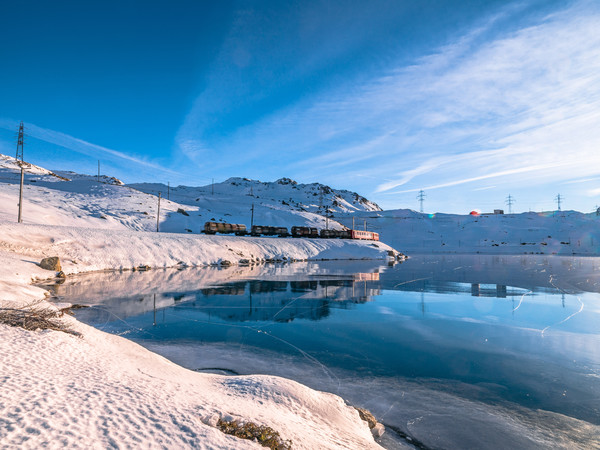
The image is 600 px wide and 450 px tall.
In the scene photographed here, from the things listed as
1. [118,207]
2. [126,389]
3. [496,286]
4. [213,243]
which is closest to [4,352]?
[126,389]

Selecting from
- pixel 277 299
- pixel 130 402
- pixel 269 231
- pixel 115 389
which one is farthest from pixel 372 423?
pixel 269 231

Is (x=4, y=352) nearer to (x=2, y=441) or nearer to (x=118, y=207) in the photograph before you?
(x=2, y=441)

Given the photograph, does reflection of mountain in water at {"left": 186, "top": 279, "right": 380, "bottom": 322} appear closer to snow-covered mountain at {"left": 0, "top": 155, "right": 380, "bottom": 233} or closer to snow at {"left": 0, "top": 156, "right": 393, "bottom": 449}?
snow at {"left": 0, "top": 156, "right": 393, "bottom": 449}

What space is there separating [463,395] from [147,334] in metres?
9.38

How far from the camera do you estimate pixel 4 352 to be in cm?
439

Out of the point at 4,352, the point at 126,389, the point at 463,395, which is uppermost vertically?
the point at 4,352

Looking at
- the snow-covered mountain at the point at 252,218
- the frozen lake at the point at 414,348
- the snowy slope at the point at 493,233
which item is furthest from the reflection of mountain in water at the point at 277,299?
the snowy slope at the point at 493,233

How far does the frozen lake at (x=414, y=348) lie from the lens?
225 inches

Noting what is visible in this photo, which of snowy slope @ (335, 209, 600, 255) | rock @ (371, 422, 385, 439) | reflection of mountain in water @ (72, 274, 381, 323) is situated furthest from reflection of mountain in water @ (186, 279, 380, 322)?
snowy slope @ (335, 209, 600, 255)

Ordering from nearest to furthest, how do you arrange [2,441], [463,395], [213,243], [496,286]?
[2,441], [463,395], [496,286], [213,243]

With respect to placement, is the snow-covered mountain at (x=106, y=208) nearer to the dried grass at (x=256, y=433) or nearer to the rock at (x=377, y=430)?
the dried grass at (x=256, y=433)

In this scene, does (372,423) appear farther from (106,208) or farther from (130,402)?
(106,208)

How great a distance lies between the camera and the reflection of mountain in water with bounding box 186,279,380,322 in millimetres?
13867

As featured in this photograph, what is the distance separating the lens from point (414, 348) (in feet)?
31.1
